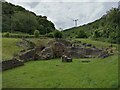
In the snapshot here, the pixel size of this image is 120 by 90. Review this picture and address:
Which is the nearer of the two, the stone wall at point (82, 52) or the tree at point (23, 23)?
the stone wall at point (82, 52)

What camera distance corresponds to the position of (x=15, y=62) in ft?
136

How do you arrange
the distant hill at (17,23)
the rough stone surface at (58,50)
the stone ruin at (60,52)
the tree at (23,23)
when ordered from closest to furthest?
the stone ruin at (60,52) → the rough stone surface at (58,50) → the distant hill at (17,23) → the tree at (23,23)

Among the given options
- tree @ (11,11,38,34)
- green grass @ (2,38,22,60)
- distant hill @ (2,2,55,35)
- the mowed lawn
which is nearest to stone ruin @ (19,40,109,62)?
green grass @ (2,38,22,60)

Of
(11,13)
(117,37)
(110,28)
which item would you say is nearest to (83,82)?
(117,37)

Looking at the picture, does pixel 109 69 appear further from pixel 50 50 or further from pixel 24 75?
pixel 50 50

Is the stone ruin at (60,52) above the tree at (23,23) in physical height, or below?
below

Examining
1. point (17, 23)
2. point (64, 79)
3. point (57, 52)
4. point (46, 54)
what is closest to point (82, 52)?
point (57, 52)

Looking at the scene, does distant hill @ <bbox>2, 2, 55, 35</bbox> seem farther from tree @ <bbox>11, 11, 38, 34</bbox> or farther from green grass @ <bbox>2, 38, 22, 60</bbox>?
green grass @ <bbox>2, 38, 22, 60</bbox>

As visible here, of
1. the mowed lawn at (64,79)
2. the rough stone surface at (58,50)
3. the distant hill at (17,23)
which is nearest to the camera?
the mowed lawn at (64,79)

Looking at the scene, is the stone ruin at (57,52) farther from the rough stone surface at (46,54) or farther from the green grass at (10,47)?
the green grass at (10,47)

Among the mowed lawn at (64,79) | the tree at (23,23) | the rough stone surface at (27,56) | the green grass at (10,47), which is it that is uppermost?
the tree at (23,23)

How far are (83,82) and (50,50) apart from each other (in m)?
31.7

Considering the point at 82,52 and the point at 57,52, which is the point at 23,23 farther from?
the point at 57,52

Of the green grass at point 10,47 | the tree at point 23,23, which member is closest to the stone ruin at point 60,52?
the green grass at point 10,47
